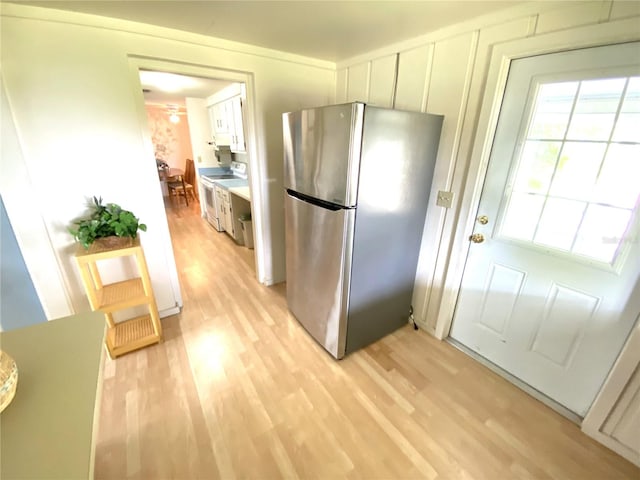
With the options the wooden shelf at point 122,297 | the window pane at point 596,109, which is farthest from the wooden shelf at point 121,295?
the window pane at point 596,109

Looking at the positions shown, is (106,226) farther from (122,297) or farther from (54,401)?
(54,401)

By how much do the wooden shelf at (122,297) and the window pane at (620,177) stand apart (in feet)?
8.47

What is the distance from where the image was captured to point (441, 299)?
198cm

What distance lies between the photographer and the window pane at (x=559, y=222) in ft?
4.42

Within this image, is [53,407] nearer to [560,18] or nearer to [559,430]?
[559,430]

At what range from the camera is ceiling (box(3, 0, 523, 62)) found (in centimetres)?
136

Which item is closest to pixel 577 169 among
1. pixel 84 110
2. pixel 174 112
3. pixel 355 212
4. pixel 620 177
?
pixel 620 177

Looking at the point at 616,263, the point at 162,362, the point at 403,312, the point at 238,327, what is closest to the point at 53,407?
the point at 162,362

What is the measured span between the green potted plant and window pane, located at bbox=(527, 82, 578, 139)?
2.41m

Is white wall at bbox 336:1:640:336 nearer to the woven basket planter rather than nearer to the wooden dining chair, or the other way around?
the woven basket planter

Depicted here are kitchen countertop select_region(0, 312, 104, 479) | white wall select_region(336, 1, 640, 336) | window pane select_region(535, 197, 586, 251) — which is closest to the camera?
kitchen countertop select_region(0, 312, 104, 479)

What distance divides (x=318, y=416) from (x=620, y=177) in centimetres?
191

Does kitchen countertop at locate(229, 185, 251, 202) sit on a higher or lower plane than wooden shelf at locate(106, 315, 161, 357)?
higher

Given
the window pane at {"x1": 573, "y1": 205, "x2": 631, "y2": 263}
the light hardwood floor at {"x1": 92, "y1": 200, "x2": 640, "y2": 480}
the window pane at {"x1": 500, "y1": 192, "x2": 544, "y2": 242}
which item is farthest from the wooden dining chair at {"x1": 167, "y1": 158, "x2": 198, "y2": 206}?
the window pane at {"x1": 573, "y1": 205, "x2": 631, "y2": 263}
